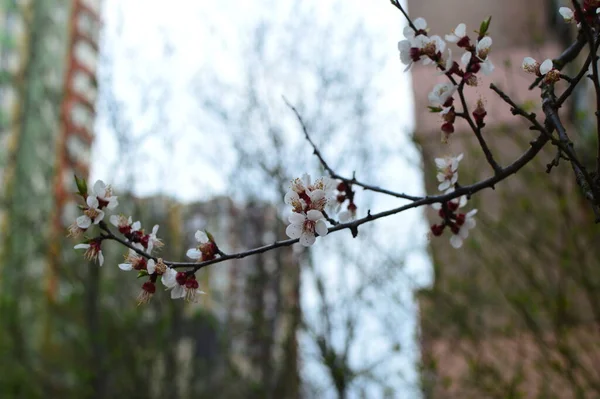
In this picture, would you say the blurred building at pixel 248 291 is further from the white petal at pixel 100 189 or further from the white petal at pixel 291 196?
the white petal at pixel 291 196

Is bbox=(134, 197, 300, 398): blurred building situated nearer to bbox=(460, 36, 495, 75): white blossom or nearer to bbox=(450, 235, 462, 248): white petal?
bbox=(450, 235, 462, 248): white petal

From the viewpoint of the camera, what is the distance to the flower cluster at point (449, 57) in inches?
71.8

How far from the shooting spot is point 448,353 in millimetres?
6203

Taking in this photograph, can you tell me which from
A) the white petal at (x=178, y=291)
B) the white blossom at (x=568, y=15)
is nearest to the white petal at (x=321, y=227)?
the white petal at (x=178, y=291)

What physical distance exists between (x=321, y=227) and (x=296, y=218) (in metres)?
0.07

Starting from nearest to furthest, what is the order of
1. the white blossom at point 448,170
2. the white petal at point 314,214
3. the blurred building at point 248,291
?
1. the white petal at point 314,214
2. the white blossom at point 448,170
3. the blurred building at point 248,291

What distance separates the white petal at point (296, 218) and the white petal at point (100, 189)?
2.14 ft

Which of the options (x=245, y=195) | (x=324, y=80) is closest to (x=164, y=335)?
(x=245, y=195)

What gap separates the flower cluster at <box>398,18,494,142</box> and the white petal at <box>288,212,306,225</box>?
52cm

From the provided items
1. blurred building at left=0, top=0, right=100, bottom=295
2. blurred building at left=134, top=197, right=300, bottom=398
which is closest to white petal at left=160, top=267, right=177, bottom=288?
blurred building at left=134, top=197, right=300, bottom=398

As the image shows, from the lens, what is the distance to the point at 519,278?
254 inches

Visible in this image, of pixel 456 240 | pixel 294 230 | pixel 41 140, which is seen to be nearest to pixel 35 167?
pixel 41 140

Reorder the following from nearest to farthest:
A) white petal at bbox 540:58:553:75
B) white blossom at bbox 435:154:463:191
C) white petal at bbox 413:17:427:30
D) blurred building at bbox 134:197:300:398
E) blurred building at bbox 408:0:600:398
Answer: white petal at bbox 540:58:553:75 < white petal at bbox 413:17:427:30 < white blossom at bbox 435:154:463:191 < blurred building at bbox 408:0:600:398 < blurred building at bbox 134:197:300:398

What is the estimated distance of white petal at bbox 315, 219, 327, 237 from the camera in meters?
1.68
